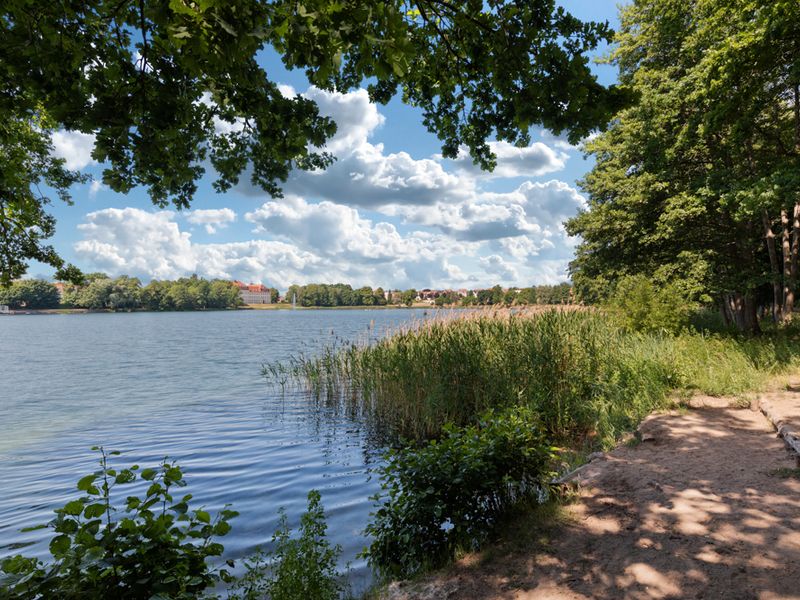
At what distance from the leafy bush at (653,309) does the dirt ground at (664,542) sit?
29.8 feet

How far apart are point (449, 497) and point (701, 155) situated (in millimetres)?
16977

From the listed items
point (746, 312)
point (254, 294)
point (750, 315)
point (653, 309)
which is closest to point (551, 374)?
point (653, 309)

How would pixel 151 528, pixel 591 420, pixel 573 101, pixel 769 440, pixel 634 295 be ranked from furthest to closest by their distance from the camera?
pixel 634 295, pixel 591 420, pixel 769 440, pixel 573 101, pixel 151 528

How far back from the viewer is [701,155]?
15.8 m

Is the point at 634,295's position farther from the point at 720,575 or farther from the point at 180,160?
the point at 180,160

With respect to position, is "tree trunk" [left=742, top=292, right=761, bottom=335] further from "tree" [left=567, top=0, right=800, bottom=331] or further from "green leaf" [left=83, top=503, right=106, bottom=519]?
"green leaf" [left=83, top=503, right=106, bottom=519]

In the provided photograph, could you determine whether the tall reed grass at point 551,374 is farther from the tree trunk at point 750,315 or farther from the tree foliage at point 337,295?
the tree foliage at point 337,295

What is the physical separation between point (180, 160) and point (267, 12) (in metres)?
3.01

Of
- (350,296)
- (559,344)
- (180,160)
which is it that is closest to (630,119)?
(559,344)

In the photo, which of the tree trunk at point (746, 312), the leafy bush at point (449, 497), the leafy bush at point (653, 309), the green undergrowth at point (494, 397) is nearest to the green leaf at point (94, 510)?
the leafy bush at point (449, 497)

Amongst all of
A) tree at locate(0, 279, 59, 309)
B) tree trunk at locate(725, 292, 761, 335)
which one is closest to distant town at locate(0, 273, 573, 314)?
tree at locate(0, 279, 59, 309)

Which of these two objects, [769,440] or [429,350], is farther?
[429,350]

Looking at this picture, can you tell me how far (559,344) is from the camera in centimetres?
986

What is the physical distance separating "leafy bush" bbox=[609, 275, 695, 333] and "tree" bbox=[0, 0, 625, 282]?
10895 mm
